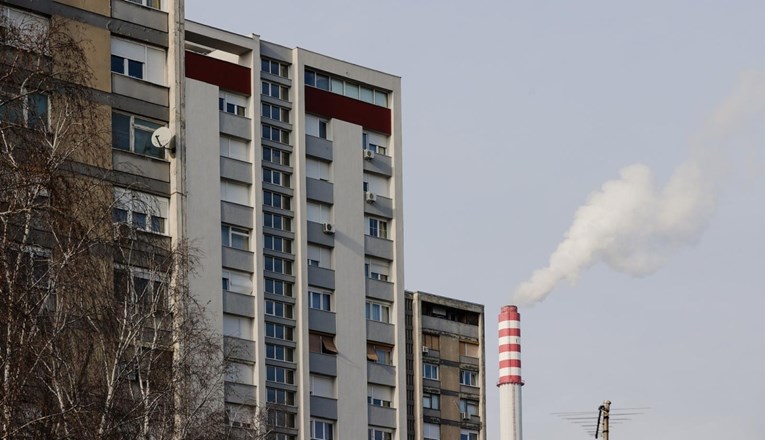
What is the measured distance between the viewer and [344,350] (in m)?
92.2

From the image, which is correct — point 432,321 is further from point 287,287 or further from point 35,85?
point 35,85

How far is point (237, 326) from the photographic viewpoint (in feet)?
289

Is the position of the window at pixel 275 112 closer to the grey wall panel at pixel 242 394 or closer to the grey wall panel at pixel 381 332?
the grey wall panel at pixel 381 332

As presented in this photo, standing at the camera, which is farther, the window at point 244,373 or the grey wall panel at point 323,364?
the grey wall panel at point 323,364

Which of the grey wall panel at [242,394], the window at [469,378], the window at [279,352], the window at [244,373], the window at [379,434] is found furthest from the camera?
A: the window at [469,378]

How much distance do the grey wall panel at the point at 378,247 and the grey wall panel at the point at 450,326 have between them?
Result: 6287mm

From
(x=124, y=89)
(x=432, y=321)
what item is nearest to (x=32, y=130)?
(x=124, y=89)

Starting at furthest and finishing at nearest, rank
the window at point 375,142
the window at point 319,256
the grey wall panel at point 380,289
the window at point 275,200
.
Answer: the window at point 375,142, the grey wall panel at point 380,289, the window at point 319,256, the window at point 275,200

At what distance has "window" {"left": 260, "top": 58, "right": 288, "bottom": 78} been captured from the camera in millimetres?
92250

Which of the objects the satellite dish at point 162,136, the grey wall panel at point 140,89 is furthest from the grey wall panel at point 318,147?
the satellite dish at point 162,136

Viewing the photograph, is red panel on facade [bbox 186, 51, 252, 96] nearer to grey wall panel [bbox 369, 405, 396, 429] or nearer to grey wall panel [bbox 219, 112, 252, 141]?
grey wall panel [bbox 219, 112, 252, 141]

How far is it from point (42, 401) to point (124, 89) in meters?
33.9

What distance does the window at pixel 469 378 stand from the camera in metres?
103

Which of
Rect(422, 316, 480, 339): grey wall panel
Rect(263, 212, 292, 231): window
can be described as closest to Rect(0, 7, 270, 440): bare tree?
Rect(263, 212, 292, 231): window
